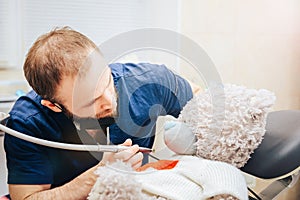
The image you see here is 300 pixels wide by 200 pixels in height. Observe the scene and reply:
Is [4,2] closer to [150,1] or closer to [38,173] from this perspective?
[150,1]

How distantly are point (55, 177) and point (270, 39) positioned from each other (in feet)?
3.40

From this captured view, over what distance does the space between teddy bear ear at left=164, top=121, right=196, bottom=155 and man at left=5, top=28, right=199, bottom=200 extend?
0.25ft

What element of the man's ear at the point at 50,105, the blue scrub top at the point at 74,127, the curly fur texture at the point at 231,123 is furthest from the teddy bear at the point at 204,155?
the man's ear at the point at 50,105

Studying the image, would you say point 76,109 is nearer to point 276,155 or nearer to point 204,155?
point 204,155

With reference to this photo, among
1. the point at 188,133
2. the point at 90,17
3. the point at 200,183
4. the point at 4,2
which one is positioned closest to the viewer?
the point at 200,183

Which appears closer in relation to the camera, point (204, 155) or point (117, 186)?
point (117, 186)

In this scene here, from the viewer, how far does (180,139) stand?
0.82m

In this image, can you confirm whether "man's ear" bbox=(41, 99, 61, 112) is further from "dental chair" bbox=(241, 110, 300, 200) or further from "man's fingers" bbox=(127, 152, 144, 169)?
"dental chair" bbox=(241, 110, 300, 200)

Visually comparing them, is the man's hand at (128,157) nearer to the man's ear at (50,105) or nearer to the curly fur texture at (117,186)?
the curly fur texture at (117,186)

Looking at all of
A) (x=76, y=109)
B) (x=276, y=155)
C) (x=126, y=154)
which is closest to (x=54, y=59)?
(x=76, y=109)

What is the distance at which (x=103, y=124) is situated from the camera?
842mm

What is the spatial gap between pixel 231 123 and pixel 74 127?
1.09 feet

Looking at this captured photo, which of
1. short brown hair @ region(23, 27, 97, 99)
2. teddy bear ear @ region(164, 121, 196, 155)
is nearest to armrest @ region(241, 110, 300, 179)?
teddy bear ear @ region(164, 121, 196, 155)

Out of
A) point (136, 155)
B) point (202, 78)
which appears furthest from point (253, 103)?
point (136, 155)
